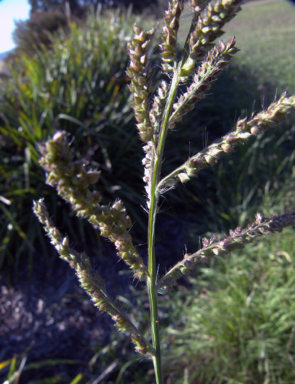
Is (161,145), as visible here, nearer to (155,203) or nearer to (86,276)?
(155,203)

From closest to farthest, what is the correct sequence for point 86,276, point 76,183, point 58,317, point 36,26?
point 76,183, point 86,276, point 58,317, point 36,26

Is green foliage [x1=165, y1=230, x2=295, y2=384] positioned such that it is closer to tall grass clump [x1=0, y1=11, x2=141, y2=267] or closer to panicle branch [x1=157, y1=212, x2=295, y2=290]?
tall grass clump [x1=0, y1=11, x2=141, y2=267]

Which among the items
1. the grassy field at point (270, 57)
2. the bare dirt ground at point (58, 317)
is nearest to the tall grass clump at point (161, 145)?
the bare dirt ground at point (58, 317)

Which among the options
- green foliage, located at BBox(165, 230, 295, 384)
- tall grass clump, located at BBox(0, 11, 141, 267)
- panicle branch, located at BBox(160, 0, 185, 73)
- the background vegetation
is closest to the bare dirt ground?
the background vegetation

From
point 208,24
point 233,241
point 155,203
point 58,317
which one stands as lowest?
point 58,317

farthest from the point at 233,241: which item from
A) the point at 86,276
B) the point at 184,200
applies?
the point at 184,200

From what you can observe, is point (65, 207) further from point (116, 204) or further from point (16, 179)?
point (116, 204)

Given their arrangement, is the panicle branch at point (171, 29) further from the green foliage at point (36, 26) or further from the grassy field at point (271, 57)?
the green foliage at point (36, 26)
